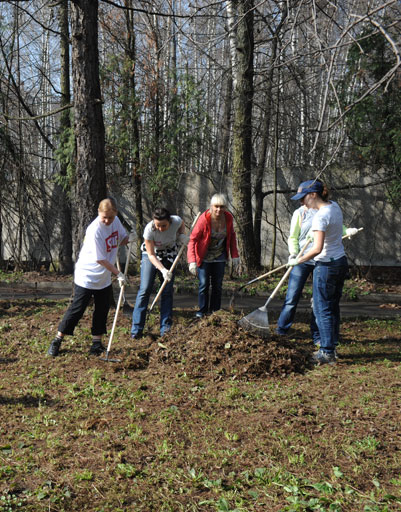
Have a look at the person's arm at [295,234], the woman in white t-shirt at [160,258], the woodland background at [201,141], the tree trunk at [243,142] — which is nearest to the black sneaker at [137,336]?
the woman in white t-shirt at [160,258]

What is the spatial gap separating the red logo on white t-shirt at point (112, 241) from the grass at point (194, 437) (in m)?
1.18

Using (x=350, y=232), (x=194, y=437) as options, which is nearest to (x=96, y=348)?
(x=194, y=437)

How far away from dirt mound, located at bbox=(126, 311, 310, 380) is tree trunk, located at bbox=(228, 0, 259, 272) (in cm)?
537

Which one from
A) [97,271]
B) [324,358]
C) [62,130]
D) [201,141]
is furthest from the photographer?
[201,141]

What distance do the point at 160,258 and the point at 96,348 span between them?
1.27m

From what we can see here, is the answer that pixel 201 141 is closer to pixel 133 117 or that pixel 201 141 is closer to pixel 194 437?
pixel 133 117

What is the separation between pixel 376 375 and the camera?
4867 millimetres

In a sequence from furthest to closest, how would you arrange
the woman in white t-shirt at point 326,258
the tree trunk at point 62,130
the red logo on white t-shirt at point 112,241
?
the tree trunk at point 62,130 → the red logo on white t-shirt at point 112,241 → the woman in white t-shirt at point 326,258

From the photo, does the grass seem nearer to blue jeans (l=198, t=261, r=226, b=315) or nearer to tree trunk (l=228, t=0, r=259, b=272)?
blue jeans (l=198, t=261, r=226, b=315)

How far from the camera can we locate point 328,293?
4.96m

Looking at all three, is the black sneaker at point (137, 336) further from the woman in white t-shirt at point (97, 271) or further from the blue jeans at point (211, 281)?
the blue jeans at point (211, 281)

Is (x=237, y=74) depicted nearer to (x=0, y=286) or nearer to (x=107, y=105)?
(x=107, y=105)

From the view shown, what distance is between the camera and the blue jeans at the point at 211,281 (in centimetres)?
616

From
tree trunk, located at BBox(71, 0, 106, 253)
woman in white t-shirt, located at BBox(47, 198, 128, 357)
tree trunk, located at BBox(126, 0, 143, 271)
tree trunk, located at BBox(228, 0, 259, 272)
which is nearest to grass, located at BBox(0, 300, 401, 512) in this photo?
woman in white t-shirt, located at BBox(47, 198, 128, 357)
